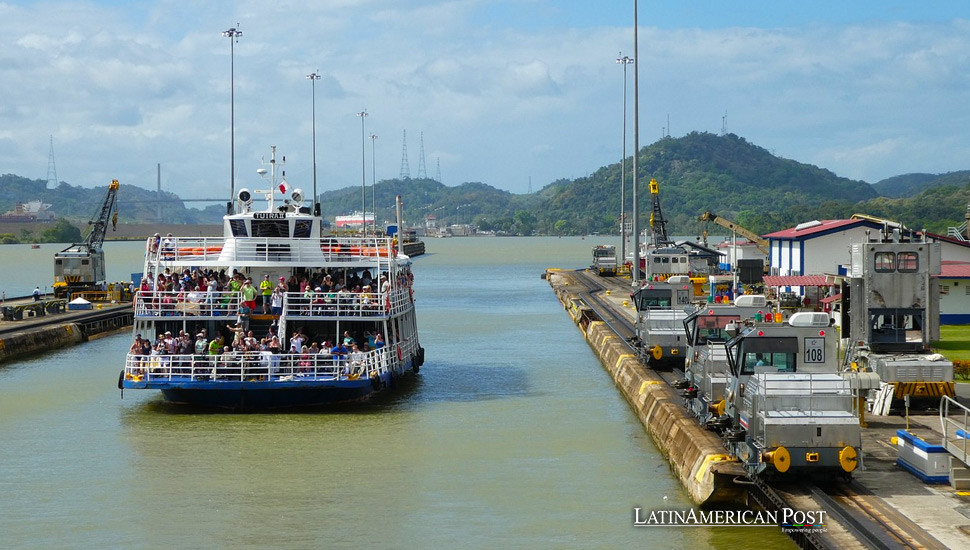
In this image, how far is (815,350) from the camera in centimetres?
2194

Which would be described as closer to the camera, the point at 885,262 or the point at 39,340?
the point at 885,262

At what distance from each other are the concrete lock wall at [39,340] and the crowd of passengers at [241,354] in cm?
1790

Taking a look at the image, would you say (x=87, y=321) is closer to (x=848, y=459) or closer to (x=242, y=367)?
(x=242, y=367)

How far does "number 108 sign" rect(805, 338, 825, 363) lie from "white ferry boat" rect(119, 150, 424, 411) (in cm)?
1325

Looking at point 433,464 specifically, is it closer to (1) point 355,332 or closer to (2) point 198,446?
(2) point 198,446

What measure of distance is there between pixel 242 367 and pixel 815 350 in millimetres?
15305

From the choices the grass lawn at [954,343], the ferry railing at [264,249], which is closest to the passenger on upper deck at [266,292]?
the ferry railing at [264,249]

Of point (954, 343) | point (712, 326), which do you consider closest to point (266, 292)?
point (712, 326)

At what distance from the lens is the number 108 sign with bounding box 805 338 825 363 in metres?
21.9

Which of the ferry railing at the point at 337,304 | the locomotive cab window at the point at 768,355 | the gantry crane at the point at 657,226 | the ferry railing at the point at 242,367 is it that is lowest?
the ferry railing at the point at 242,367

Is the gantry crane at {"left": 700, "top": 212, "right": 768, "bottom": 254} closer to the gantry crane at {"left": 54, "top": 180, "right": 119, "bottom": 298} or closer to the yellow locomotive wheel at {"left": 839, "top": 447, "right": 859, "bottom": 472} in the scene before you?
the gantry crane at {"left": 54, "top": 180, "right": 119, "bottom": 298}

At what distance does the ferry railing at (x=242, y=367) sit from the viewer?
30.7 metres

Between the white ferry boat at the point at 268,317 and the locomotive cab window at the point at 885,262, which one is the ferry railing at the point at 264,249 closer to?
the white ferry boat at the point at 268,317

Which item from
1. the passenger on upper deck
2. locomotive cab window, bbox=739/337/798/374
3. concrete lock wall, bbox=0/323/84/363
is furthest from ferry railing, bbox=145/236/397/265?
concrete lock wall, bbox=0/323/84/363
